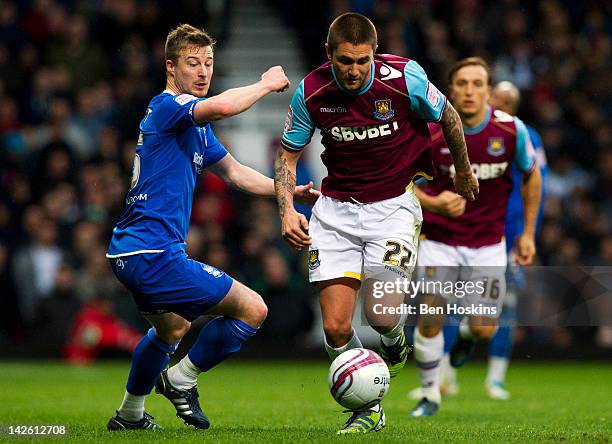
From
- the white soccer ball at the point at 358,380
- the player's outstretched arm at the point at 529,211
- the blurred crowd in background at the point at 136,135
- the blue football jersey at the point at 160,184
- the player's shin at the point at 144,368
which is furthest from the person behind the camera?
the blurred crowd in background at the point at 136,135

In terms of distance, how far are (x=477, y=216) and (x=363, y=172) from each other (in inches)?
105

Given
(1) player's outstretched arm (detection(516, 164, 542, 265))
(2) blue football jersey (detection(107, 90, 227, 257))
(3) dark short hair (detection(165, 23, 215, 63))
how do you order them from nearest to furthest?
1. (2) blue football jersey (detection(107, 90, 227, 257))
2. (3) dark short hair (detection(165, 23, 215, 63))
3. (1) player's outstretched arm (detection(516, 164, 542, 265))

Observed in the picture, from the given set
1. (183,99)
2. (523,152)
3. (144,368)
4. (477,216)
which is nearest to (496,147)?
(523,152)

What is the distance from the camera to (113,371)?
15.1m

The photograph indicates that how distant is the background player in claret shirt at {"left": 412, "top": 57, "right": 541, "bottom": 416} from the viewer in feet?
31.7

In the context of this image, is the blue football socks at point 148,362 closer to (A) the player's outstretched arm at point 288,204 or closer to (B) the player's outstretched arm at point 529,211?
(A) the player's outstretched arm at point 288,204

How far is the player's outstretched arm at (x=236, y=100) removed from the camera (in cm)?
676

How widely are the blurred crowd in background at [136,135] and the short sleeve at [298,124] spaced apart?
8243 millimetres

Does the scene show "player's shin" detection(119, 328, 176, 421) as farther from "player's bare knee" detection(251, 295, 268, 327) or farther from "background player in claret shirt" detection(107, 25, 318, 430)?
"player's bare knee" detection(251, 295, 268, 327)

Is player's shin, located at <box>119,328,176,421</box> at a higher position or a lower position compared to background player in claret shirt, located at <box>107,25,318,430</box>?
lower

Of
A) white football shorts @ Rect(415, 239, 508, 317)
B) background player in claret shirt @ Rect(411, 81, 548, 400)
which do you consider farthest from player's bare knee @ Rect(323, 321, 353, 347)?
background player in claret shirt @ Rect(411, 81, 548, 400)
